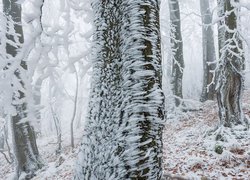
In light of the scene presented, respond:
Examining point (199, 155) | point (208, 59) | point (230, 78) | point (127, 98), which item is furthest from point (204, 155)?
point (208, 59)

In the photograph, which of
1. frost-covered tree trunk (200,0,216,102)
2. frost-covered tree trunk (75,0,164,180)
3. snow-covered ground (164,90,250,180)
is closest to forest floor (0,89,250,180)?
snow-covered ground (164,90,250,180)

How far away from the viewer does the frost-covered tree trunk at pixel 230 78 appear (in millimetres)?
6023

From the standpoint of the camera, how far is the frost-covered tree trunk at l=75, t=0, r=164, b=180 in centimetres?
207

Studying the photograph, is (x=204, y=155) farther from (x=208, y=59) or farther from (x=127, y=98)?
(x=208, y=59)

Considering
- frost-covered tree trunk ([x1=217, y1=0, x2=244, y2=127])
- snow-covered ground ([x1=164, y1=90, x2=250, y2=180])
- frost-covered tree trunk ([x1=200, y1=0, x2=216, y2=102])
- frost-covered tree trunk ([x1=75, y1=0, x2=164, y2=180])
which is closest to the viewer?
frost-covered tree trunk ([x1=75, y1=0, x2=164, y2=180])

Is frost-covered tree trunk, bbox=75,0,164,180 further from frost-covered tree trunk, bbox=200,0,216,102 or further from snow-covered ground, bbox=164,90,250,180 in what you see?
frost-covered tree trunk, bbox=200,0,216,102

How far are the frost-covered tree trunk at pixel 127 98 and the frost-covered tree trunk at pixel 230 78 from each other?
4.30 meters

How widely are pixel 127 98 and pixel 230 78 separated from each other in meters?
4.56

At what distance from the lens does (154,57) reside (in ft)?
7.20

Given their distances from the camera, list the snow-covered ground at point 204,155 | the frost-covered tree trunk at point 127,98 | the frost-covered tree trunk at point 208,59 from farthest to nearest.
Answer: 1. the frost-covered tree trunk at point 208,59
2. the snow-covered ground at point 204,155
3. the frost-covered tree trunk at point 127,98

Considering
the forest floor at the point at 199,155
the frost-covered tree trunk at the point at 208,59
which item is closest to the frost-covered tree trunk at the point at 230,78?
the forest floor at the point at 199,155

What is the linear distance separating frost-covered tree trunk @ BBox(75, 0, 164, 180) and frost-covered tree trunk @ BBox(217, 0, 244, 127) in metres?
4.30

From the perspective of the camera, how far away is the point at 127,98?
2154 millimetres

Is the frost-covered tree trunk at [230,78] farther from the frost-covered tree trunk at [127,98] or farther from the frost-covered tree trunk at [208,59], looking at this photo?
the frost-covered tree trunk at [208,59]
